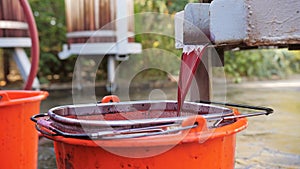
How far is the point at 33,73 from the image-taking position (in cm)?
173

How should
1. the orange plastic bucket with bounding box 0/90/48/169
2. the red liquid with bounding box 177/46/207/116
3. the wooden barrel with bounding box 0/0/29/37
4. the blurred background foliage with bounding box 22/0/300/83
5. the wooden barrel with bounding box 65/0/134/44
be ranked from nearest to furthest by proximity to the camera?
the red liquid with bounding box 177/46/207/116, the orange plastic bucket with bounding box 0/90/48/169, the wooden barrel with bounding box 0/0/29/37, the wooden barrel with bounding box 65/0/134/44, the blurred background foliage with bounding box 22/0/300/83

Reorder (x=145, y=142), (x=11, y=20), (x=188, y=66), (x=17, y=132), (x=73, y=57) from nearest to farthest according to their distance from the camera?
(x=145, y=142)
(x=188, y=66)
(x=17, y=132)
(x=11, y=20)
(x=73, y=57)

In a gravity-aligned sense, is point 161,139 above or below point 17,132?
above

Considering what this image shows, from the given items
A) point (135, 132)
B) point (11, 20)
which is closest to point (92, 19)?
point (11, 20)

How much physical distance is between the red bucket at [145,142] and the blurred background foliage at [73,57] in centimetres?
Result: 461

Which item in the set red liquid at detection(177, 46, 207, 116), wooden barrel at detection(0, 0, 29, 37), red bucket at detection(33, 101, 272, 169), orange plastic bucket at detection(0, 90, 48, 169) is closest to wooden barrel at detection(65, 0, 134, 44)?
wooden barrel at detection(0, 0, 29, 37)

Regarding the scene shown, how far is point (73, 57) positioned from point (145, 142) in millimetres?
5663

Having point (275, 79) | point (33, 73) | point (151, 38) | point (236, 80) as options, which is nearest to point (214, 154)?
point (33, 73)

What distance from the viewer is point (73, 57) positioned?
6160 mm

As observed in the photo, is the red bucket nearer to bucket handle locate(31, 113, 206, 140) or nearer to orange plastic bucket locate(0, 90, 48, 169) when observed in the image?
bucket handle locate(31, 113, 206, 140)

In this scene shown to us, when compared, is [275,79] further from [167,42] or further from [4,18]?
[4,18]

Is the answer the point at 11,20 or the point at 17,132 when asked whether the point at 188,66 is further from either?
the point at 11,20

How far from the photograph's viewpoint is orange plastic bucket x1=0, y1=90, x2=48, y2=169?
1.31 metres

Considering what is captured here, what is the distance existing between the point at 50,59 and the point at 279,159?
4.84 m
